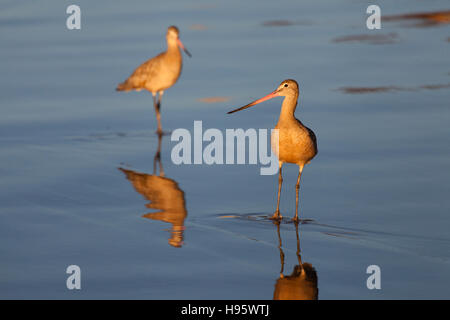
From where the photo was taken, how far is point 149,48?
15336 mm

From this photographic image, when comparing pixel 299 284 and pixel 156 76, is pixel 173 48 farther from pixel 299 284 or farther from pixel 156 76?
pixel 299 284

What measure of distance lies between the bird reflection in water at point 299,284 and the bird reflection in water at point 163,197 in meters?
1.10

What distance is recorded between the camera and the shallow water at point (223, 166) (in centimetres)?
627

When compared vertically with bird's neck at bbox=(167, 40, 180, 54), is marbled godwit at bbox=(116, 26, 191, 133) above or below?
below

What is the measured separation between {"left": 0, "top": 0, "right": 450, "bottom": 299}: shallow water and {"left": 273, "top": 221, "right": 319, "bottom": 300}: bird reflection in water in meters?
0.06

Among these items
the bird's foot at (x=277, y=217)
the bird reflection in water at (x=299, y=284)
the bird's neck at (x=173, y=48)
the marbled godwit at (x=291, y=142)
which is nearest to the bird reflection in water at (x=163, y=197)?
the bird's foot at (x=277, y=217)

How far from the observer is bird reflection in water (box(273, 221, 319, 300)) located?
5777 mm

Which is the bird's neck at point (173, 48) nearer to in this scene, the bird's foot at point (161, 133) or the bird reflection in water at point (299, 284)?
the bird's foot at point (161, 133)

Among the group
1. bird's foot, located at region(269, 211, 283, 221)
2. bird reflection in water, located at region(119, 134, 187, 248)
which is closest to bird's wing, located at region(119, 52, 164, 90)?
bird reflection in water, located at region(119, 134, 187, 248)

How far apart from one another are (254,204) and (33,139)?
11.9ft

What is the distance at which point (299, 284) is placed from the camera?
5.97m

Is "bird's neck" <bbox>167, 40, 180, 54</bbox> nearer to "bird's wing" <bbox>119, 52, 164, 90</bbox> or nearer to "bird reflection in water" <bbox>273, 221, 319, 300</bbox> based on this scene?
"bird's wing" <bbox>119, 52, 164, 90</bbox>

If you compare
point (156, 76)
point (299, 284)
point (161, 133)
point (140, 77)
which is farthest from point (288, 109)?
point (140, 77)
